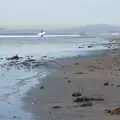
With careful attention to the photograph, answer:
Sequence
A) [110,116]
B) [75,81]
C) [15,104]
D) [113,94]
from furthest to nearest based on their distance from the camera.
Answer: [75,81] < [113,94] < [15,104] < [110,116]

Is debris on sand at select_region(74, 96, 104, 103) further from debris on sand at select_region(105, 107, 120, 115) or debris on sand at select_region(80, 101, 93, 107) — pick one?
debris on sand at select_region(105, 107, 120, 115)

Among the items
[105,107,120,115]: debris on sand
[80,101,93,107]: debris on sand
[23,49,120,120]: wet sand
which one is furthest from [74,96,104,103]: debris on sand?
[105,107,120,115]: debris on sand

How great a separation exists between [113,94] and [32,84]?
192 inches

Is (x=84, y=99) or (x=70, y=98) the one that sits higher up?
(x=84, y=99)

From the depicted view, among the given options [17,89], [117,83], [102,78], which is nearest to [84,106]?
[17,89]

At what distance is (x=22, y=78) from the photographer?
71.8ft

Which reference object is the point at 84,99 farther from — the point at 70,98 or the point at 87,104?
the point at 70,98

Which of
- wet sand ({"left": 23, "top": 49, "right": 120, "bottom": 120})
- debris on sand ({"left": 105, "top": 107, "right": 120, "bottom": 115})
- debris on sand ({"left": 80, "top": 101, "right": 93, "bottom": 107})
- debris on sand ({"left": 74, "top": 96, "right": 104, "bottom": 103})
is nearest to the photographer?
debris on sand ({"left": 105, "top": 107, "right": 120, "bottom": 115})

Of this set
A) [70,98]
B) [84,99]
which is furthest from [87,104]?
[70,98]

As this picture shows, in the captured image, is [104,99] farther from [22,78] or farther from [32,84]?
[22,78]

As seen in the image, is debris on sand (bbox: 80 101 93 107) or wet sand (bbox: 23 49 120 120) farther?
debris on sand (bbox: 80 101 93 107)

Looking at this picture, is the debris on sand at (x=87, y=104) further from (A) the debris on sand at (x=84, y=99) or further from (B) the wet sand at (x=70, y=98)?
(A) the debris on sand at (x=84, y=99)

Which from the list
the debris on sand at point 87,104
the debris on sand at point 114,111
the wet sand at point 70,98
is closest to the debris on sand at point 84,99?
the wet sand at point 70,98

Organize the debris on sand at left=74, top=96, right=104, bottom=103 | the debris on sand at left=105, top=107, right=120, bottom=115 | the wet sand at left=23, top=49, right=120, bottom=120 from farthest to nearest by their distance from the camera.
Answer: the debris on sand at left=74, top=96, right=104, bottom=103
the wet sand at left=23, top=49, right=120, bottom=120
the debris on sand at left=105, top=107, right=120, bottom=115
